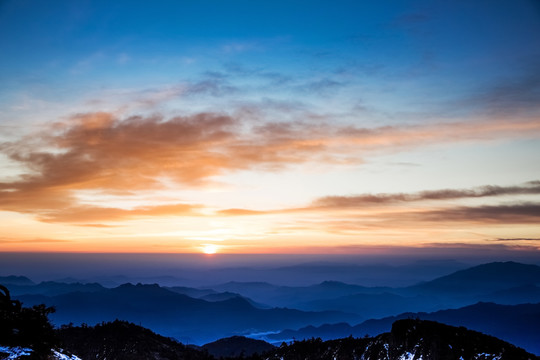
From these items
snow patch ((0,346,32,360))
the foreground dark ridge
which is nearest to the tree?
snow patch ((0,346,32,360))

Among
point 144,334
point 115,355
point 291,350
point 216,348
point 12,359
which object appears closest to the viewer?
point 12,359

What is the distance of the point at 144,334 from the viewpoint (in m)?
74.8

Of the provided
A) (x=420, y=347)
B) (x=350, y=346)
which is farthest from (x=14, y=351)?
(x=350, y=346)

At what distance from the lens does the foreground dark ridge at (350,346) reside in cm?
4491

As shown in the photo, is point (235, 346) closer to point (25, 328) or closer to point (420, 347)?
point (420, 347)

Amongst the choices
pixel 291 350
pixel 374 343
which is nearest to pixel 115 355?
pixel 291 350

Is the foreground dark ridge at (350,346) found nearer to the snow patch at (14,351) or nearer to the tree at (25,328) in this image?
the tree at (25,328)

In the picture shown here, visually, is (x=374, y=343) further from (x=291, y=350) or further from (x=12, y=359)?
(x=12, y=359)

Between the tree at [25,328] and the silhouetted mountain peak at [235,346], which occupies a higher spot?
the tree at [25,328]

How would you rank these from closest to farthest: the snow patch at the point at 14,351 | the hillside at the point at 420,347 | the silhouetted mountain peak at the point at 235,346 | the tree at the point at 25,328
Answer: the snow patch at the point at 14,351
the tree at the point at 25,328
the hillside at the point at 420,347
the silhouetted mountain peak at the point at 235,346

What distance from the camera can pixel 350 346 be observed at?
55.3 m

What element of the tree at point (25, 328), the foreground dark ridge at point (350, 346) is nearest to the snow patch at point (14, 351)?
the tree at point (25, 328)

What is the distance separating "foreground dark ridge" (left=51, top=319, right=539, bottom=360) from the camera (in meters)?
44.9

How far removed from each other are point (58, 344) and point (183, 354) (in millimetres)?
61063
